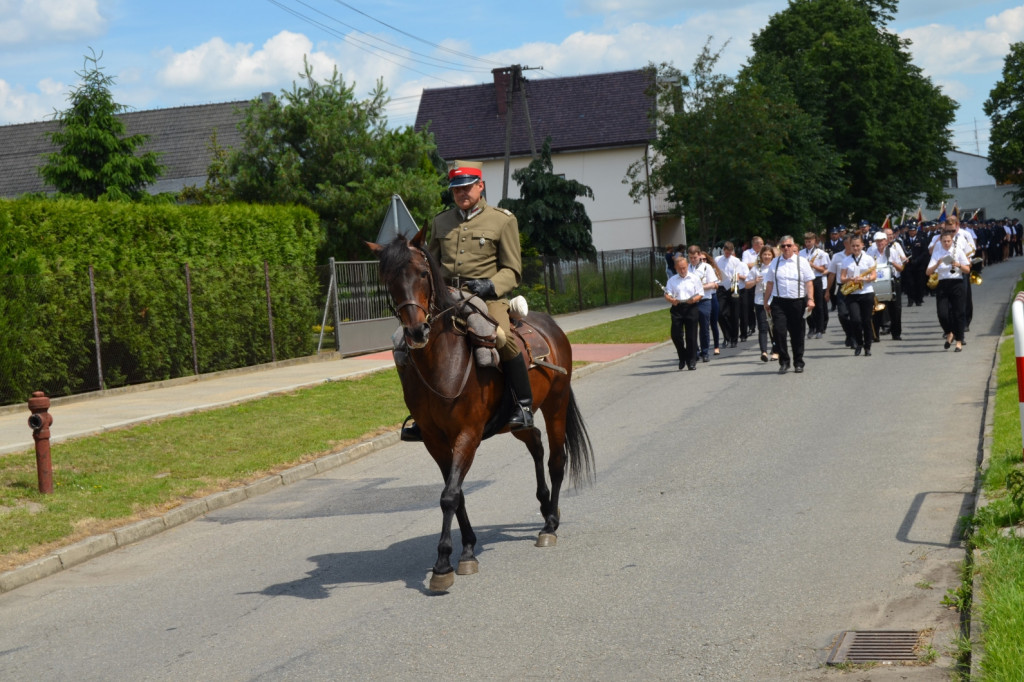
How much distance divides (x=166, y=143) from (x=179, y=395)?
32656 mm

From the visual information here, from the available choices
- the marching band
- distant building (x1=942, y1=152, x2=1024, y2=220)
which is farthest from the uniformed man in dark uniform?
distant building (x1=942, y1=152, x2=1024, y2=220)

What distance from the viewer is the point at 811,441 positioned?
37.2ft

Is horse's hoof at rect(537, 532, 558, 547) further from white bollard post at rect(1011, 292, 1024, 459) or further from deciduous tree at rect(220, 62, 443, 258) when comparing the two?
deciduous tree at rect(220, 62, 443, 258)

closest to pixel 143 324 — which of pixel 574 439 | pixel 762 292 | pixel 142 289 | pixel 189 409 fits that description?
pixel 142 289

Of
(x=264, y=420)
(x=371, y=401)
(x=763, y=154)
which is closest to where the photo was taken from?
(x=264, y=420)

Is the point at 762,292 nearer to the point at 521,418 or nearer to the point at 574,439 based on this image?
the point at 574,439

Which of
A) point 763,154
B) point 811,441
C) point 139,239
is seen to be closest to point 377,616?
point 811,441

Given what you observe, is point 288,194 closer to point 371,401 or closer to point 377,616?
point 371,401

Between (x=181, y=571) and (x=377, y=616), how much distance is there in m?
2.36

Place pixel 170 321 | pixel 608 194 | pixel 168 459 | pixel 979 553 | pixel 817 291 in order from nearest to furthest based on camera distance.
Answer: pixel 979 553, pixel 168 459, pixel 170 321, pixel 817 291, pixel 608 194

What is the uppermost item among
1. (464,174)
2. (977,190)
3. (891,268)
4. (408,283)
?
(977,190)

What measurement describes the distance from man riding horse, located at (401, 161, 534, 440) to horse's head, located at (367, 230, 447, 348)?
692 millimetres

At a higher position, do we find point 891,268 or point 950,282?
point 891,268

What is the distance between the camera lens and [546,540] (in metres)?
7.77
